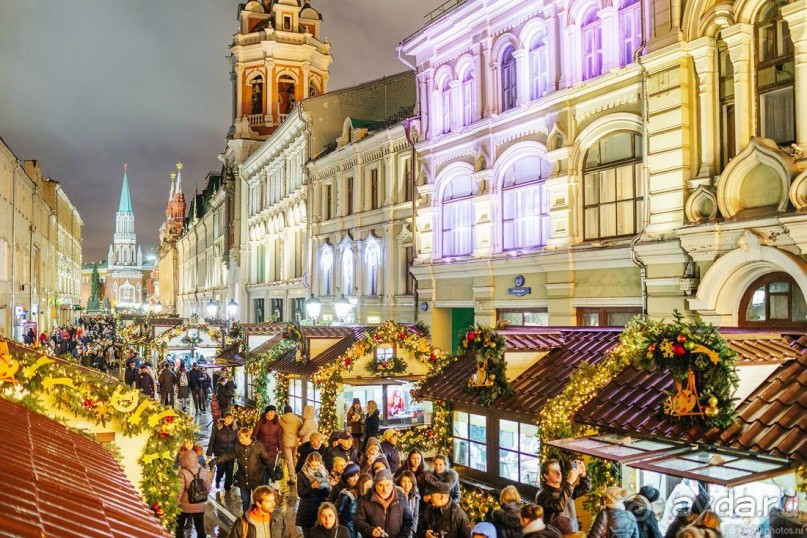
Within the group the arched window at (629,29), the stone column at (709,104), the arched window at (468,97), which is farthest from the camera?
the arched window at (468,97)

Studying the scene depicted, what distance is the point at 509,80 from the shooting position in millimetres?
22688

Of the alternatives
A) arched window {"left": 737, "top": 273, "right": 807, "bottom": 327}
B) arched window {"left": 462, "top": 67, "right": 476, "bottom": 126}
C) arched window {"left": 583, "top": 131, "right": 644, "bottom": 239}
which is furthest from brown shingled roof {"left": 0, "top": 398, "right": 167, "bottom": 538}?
arched window {"left": 462, "top": 67, "right": 476, "bottom": 126}

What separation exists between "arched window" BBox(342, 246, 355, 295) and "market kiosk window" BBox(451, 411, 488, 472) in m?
20.0

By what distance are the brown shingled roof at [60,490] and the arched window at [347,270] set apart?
24366 mm

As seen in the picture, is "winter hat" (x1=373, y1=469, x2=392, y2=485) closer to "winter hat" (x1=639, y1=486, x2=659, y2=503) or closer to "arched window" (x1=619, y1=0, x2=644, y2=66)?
"winter hat" (x1=639, y1=486, x2=659, y2=503)

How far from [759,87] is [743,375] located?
25.3 ft

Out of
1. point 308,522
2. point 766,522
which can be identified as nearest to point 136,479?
point 308,522

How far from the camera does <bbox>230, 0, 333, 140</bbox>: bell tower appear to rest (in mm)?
50469

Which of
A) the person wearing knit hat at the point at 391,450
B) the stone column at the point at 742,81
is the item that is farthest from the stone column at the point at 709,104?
the person wearing knit hat at the point at 391,450

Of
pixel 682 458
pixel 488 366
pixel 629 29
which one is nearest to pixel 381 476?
pixel 682 458

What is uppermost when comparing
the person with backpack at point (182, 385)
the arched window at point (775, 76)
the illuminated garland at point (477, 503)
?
the arched window at point (775, 76)

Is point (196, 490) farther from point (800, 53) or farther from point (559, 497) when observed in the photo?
point (800, 53)

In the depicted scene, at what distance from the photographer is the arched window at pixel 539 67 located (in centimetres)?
2108

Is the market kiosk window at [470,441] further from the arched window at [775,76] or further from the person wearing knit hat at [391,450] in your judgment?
the arched window at [775,76]
